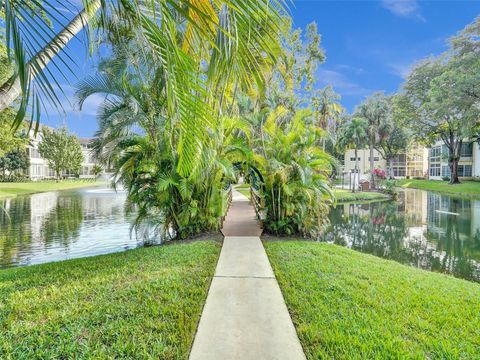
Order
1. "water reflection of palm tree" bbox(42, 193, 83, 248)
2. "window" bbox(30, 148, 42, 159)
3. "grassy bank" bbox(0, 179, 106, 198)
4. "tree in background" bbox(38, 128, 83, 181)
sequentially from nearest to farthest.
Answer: "water reflection of palm tree" bbox(42, 193, 83, 248) < "grassy bank" bbox(0, 179, 106, 198) < "tree in background" bbox(38, 128, 83, 181) < "window" bbox(30, 148, 42, 159)

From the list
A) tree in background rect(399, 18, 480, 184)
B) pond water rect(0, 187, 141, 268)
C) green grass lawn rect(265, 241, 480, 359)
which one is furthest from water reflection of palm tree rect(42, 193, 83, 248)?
tree in background rect(399, 18, 480, 184)

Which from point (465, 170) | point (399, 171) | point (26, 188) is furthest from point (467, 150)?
point (26, 188)

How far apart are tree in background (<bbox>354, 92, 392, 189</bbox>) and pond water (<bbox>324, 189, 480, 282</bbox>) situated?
20.9 meters

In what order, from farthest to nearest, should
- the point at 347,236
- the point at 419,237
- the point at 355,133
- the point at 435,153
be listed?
1. the point at 435,153
2. the point at 355,133
3. the point at 347,236
4. the point at 419,237

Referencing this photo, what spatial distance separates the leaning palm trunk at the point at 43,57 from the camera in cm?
162

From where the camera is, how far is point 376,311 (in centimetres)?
278

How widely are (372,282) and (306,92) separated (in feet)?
46.1

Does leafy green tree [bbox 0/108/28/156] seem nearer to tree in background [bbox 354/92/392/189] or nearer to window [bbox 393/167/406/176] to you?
tree in background [bbox 354/92/392/189]

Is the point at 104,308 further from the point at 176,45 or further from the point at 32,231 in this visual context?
the point at 32,231

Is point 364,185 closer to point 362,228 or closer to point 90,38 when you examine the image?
point 362,228

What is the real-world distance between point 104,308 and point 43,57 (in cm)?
234

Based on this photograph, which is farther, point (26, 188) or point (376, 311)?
point (26, 188)

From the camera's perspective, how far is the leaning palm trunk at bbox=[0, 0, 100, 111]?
1618mm

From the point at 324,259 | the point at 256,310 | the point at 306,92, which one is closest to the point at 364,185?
the point at 306,92
